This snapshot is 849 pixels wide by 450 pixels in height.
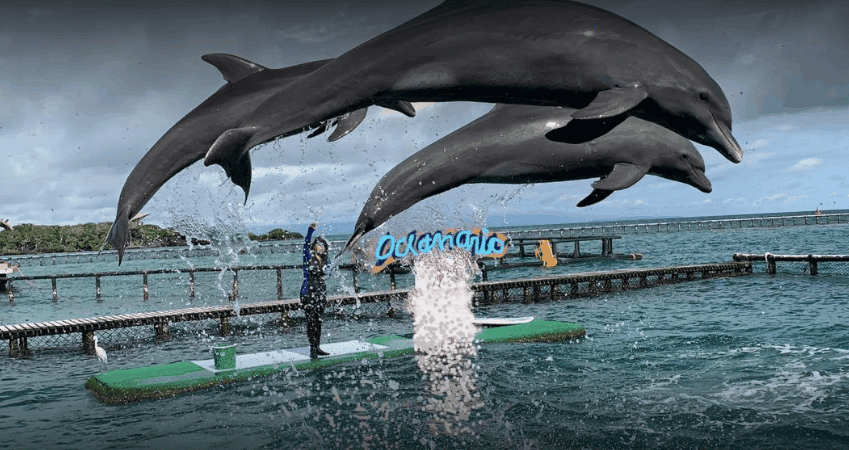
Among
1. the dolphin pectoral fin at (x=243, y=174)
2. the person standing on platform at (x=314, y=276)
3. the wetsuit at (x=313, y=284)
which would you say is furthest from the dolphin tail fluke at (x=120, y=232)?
the wetsuit at (x=313, y=284)

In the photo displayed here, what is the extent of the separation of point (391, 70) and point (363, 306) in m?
22.8

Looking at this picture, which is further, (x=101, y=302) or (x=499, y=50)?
(x=101, y=302)

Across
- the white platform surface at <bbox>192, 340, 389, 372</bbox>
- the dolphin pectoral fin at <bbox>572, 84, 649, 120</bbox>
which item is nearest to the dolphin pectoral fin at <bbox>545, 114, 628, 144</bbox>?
the dolphin pectoral fin at <bbox>572, 84, 649, 120</bbox>

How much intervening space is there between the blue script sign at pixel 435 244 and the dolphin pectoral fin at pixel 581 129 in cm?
2407

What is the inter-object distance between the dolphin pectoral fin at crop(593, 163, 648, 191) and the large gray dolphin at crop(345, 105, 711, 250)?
8cm

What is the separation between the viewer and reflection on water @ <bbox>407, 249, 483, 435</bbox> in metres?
10.8

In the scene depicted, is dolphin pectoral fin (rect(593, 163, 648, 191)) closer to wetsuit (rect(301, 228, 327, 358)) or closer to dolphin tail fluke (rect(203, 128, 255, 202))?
dolphin tail fluke (rect(203, 128, 255, 202))

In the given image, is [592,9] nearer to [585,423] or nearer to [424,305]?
[585,423]

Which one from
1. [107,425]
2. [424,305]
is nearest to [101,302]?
[424,305]

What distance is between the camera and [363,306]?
86.8 feet

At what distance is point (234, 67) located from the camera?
5.03 m

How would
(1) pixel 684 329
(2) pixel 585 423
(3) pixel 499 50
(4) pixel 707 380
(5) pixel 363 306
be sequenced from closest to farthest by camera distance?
(3) pixel 499 50 < (2) pixel 585 423 < (4) pixel 707 380 < (1) pixel 684 329 < (5) pixel 363 306

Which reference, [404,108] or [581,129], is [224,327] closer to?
[404,108]

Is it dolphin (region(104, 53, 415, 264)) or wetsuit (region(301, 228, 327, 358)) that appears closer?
dolphin (region(104, 53, 415, 264))
